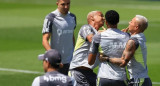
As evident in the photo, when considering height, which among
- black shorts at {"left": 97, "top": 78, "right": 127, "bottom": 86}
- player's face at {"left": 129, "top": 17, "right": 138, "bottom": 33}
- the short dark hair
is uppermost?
the short dark hair

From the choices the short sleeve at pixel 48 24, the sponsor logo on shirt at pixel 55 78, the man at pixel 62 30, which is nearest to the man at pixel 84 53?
the man at pixel 62 30

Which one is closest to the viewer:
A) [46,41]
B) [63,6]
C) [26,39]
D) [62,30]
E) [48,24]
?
[46,41]

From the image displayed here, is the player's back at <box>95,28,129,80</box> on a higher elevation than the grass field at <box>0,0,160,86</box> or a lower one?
higher

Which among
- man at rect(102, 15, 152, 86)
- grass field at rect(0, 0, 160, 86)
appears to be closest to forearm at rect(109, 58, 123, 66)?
man at rect(102, 15, 152, 86)

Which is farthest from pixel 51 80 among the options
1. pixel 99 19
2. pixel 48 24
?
pixel 48 24

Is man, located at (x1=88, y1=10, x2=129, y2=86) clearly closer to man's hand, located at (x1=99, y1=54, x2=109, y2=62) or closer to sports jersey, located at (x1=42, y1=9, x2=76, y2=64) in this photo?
man's hand, located at (x1=99, y1=54, x2=109, y2=62)

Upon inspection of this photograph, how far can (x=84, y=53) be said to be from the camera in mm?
11867

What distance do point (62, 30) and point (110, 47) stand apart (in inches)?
82.7

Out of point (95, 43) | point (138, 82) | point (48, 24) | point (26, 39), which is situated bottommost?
point (26, 39)

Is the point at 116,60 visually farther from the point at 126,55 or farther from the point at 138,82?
the point at 138,82

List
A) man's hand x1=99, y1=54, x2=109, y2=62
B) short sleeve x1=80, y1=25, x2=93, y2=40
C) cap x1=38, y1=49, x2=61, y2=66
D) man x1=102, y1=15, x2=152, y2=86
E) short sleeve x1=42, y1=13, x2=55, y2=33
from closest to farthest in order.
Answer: cap x1=38, y1=49, x2=61, y2=66 → man's hand x1=99, y1=54, x2=109, y2=62 → man x1=102, y1=15, x2=152, y2=86 → short sleeve x1=80, y1=25, x2=93, y2=40 → short sleeve x1=42, y1=13, x2=55, y2=33

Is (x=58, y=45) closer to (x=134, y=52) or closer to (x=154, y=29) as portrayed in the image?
(x=134, y=52)

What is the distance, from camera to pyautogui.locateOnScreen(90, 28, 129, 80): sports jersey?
10.7 metres

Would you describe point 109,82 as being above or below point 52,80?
below
